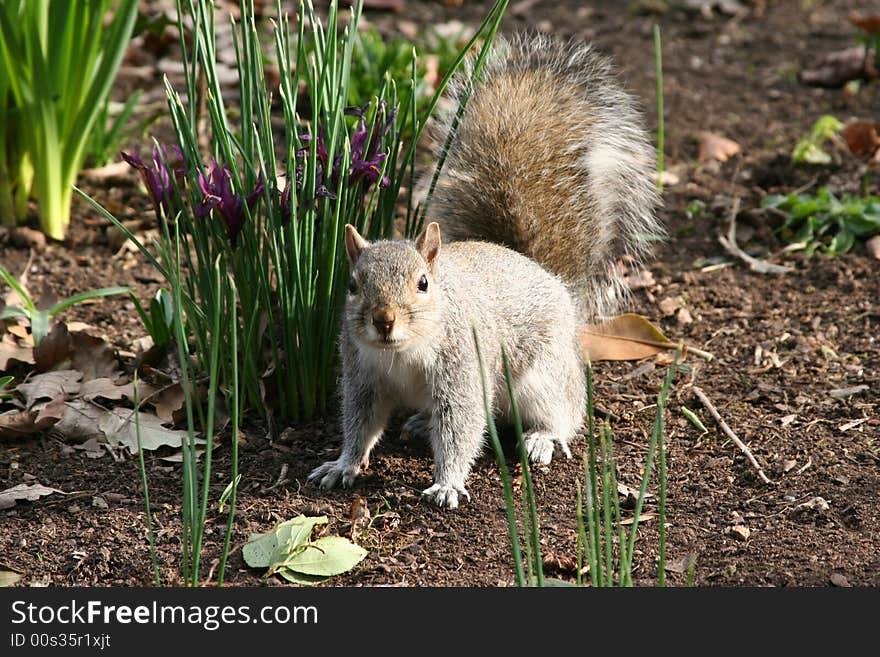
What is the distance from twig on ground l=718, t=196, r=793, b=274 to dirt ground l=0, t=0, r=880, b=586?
4cm

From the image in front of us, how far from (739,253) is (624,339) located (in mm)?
836

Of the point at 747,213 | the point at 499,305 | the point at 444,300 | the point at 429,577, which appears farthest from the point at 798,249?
the point at 429,577

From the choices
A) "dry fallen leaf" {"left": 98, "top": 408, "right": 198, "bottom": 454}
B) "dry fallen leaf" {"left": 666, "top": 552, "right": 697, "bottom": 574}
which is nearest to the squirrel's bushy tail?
"dry fallen leaf" {"left": 98, "top": 408, "right": 198, "bottom": 454}

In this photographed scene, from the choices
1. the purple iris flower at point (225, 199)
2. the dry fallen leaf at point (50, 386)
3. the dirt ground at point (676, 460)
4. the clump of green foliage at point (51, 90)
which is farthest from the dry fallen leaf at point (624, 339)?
the clump of green foliage at point (51, 90)

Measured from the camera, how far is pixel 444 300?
115 inches

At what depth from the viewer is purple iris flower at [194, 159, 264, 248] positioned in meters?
2.92

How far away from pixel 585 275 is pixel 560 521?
108 centimetres

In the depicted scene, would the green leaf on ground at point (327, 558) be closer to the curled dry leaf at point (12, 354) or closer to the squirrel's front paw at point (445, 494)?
the squirrel's front paw at point (445, 494)

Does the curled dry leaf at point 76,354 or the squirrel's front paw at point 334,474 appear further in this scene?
the curled dry leaf at point 76,354

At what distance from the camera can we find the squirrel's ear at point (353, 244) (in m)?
2.88

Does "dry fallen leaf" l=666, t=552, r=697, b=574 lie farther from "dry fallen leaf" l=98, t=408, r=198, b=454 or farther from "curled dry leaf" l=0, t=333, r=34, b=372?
"curled dry leaf" l=0, t=333, r=34, b=372

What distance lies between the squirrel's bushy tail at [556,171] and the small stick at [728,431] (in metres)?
0.49

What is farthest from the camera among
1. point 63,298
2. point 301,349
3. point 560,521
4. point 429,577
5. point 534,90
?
point 63,298

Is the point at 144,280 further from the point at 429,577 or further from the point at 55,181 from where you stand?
the point at 429,577
